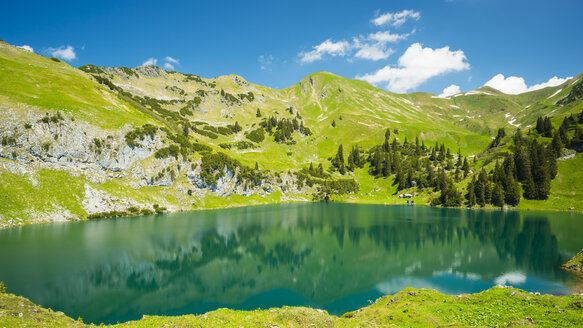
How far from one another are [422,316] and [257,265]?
2907 centimetres

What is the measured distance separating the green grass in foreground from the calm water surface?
8532mm

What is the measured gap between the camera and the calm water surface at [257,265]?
96.1ft

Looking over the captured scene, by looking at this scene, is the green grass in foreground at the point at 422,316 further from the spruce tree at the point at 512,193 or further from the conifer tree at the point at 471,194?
the spruce tree at the point at 512,193

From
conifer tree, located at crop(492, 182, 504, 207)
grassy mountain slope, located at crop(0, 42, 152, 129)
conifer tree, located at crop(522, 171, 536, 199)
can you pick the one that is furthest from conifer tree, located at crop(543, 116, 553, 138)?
grassy mountain slope, located at crop(0, 42, 152, 129)

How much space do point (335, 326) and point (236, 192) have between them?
448 feet

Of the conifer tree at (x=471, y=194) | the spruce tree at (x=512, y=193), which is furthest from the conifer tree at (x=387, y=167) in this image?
the spruce tree at (x=512, y=193)

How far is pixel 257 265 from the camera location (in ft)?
139

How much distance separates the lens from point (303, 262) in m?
43.8

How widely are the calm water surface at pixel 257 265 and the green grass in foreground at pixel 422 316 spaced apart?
8.53m

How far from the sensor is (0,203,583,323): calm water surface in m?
29.3

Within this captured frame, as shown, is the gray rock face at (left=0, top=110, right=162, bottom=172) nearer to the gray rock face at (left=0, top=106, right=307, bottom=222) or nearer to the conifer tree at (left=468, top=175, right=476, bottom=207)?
the gray rock face at (left=0, top=106, right=307, bottom=222)

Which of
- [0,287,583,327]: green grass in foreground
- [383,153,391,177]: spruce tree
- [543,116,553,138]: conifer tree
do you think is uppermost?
[543,116,553,138]: conifer tree

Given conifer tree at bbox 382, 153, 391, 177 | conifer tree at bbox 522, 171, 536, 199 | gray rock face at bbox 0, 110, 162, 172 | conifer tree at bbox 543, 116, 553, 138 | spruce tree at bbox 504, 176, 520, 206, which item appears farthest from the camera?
conifer tree at bbox 382, 153, 391, 177

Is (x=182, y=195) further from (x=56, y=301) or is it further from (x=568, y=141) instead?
(x=568, y=141)
